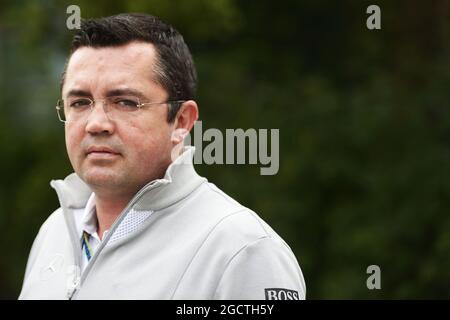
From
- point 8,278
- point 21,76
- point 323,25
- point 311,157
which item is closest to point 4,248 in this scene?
point 8,278

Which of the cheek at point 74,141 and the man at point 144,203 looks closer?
the man at point 144,203

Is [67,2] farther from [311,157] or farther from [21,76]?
[311,157]

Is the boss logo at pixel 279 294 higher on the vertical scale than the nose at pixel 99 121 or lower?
lower

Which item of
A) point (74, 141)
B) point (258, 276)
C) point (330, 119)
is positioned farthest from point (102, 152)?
point (330, 119)

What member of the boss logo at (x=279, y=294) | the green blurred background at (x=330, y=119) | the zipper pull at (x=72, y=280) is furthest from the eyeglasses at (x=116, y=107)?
the green blurred background at (x=330, y=119)

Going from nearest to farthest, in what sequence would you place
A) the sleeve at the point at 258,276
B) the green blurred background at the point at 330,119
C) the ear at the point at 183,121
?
1. the sleeve at the point at 258,276
2. the ear at the point at 183,121
3. the green blurred background at the point at 330,119

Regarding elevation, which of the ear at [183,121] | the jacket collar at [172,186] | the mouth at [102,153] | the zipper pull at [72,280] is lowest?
the zipper pull at [72,280]

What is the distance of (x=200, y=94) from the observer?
261 inches

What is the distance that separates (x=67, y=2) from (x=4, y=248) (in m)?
2.35

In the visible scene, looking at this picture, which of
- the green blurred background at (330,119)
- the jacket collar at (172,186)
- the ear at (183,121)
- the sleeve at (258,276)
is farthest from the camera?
the green blurred background at (330,119)

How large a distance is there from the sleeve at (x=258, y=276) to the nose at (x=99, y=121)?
52cm

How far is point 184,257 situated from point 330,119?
4.43m

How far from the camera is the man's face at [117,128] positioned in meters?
2.26

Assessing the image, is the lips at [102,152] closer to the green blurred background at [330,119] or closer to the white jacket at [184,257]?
the white jacket at [184,257]
